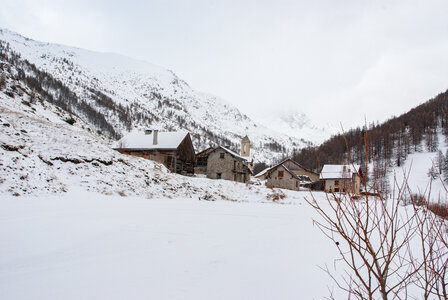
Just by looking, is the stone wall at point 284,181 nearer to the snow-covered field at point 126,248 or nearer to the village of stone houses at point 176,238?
the village of stone houses at point 176,238

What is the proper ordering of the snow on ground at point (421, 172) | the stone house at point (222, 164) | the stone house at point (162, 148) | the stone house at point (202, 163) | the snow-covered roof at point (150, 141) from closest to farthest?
1. the stone house at point (162, 148)
2. the snow-covered roof at point (150, 141)
3. the stone house at point (222, 164)
4. the stone house at point (202, 163)
5. the snow on ground at point (421, 172)

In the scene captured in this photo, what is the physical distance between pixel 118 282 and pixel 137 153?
31.1m

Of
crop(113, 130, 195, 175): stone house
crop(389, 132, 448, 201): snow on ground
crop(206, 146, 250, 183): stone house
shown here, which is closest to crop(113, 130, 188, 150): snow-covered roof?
crop(113, 130, 195, 175): stone house

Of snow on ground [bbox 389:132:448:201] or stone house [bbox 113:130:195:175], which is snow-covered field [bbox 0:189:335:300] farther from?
snow on ground [bbox 389:132:448:201]

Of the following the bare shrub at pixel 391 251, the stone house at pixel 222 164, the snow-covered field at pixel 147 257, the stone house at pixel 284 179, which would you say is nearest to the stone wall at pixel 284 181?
the stone house at pixel 284 179

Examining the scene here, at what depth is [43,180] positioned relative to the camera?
359 inches

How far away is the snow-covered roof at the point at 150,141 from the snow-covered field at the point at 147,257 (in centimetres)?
2508

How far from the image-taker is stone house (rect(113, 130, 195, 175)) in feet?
104

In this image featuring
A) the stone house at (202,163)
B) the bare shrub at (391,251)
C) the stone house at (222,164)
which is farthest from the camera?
the stone house at (202,163)

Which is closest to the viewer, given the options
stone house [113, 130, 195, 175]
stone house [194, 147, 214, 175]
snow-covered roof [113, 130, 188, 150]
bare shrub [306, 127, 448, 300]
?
bare shrub [306, 127, 448, 300]

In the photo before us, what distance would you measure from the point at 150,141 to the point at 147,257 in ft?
100.0

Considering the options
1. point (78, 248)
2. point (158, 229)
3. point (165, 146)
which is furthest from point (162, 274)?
point (165, 146)

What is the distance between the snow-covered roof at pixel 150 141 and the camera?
32.2m

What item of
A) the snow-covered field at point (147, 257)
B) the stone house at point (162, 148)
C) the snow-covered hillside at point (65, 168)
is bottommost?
the snow-covered field at point (147, 257)
